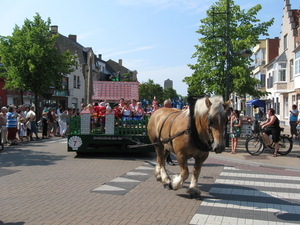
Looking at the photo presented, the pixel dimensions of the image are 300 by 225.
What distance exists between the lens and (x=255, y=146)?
1193 centimetres

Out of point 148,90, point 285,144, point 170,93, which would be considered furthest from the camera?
point 170,93

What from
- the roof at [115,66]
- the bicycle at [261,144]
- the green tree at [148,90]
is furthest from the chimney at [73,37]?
the bicycle at [261,144]

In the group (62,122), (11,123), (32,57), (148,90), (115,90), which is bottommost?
(62,122)

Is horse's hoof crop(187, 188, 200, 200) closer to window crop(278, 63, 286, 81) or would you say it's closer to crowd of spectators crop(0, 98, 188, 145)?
crowd of spectators crop(0, 98, 188, 145)

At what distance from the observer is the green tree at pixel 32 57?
2147 centimetres

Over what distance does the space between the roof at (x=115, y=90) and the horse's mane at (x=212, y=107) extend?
13160 millimetres

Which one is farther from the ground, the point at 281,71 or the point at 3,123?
the point at 281,71

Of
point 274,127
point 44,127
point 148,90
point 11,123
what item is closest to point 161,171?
point 274,127

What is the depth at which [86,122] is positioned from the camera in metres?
10.9

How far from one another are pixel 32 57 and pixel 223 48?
12665mm

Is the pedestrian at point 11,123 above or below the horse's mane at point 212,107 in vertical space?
below

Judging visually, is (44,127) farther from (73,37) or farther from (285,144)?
(73,37)

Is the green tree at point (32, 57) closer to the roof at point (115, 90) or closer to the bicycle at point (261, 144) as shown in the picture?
the roof at point (115, 90)

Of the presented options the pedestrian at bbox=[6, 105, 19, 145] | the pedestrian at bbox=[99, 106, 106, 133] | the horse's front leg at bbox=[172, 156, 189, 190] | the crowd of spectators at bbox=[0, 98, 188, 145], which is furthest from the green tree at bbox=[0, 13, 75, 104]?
the horse's front leg at bbox=[172, 156, 189, 190]
